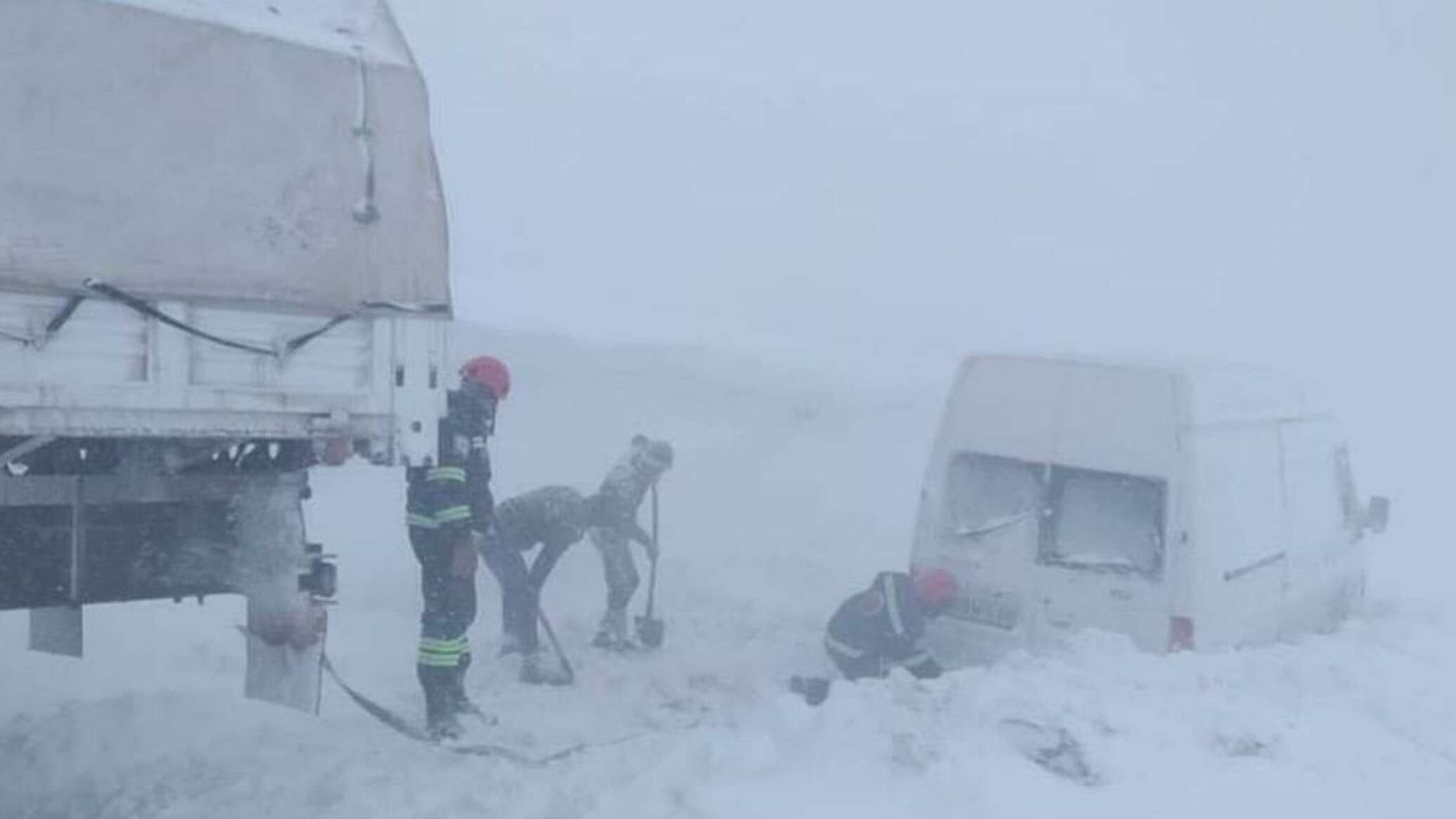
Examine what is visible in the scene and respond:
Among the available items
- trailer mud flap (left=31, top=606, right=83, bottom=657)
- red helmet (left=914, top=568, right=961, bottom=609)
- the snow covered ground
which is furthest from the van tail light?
trailer mud flap (left=31, top=606, right=83, bottom=657)

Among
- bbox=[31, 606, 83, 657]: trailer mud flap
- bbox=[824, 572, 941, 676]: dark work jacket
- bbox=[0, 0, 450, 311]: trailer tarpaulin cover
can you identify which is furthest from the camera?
bbox=[824, 572, 941, 676]: dark work jacket

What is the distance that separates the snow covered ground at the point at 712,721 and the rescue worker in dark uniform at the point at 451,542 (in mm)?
299

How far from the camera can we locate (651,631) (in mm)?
10953

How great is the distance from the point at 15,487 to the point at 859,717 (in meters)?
3.13

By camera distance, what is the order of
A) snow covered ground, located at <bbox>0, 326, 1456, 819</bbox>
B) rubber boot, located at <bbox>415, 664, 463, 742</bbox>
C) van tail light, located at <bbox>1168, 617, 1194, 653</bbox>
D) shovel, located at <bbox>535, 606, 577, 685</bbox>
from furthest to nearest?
1. shovel, located at <bbox>535, 606, 577, 685</bbox>
2. van tail light, located at <bbox>1168, 617, 1194, 653</bbox>
3. rubber boot, located at <bbox>415, 664, 463, 742</bbox>
4. snow covered ground, located at <bbox>0, 326, 1456, 819</bbox>

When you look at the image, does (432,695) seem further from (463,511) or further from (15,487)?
(15,487)

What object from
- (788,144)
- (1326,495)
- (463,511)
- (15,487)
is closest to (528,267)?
(788,144)

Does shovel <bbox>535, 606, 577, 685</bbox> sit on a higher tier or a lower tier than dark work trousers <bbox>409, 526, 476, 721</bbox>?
lower

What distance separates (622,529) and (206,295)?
17.6 feet

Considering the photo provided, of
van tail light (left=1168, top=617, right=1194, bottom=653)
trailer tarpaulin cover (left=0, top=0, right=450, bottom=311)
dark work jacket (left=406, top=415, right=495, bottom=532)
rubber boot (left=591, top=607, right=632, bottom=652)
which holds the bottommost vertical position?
rubber boot (left=591, top=607, right=632, bottom=652)

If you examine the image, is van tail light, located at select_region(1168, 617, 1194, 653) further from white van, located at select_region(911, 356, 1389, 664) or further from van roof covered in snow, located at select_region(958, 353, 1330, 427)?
van roof covered in snow, located at select_region(958, 353, 1330, 427)

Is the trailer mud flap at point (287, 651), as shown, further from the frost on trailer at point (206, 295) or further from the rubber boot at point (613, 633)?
the rubber boot at point (613, 633)

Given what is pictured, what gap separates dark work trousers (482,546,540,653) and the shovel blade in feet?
2.09

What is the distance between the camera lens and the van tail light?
28.3ft
